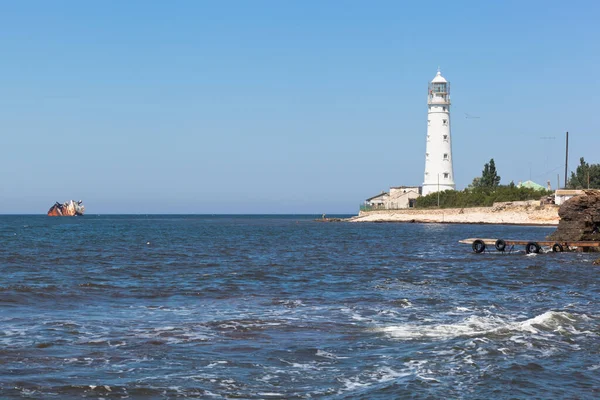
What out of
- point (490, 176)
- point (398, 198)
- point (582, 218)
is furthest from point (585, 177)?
point (582, 218)

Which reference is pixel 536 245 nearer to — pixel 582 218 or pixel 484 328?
pixel 582 218

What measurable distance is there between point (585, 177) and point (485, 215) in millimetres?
22731

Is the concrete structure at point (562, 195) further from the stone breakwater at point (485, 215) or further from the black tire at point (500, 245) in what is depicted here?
the black tire at point (500, 245)

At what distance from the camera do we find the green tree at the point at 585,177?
118m

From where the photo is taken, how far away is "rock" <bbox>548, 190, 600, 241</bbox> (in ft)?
148

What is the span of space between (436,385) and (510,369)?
1800mm

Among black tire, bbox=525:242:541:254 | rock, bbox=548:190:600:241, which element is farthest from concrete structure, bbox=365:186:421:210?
black tire, bbox=525:242:541:254

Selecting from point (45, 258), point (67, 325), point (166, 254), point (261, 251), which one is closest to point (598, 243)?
point (261, 251)

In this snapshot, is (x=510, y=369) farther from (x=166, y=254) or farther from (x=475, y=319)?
(x=166, y=254)

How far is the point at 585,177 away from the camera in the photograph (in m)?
120

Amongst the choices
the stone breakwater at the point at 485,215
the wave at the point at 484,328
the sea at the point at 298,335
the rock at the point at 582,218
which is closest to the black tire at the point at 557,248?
the rock at the point at 582,218

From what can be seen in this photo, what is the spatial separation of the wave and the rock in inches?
1136

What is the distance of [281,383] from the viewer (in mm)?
11727

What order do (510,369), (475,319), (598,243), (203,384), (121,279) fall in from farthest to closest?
(598,243), (121,279), (475,319), (510,369), (203,384)
